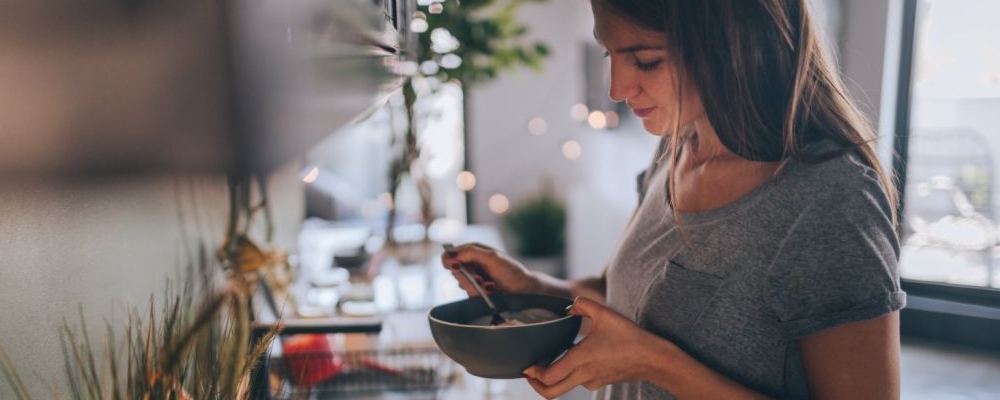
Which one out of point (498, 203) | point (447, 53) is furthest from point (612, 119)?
point (498, 203)

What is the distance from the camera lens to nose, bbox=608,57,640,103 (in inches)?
31.3

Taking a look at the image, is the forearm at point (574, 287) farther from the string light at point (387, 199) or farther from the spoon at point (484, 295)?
the string light at point (387, 199)

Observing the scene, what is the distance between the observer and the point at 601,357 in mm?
708

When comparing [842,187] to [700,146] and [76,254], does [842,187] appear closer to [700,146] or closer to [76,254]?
[700,146]

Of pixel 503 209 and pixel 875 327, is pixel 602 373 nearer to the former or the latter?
pixel 875 327

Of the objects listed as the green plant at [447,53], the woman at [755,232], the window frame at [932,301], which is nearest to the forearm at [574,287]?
the woman at [755,232]

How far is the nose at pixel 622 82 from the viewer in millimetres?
795

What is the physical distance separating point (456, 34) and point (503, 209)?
2639 mm

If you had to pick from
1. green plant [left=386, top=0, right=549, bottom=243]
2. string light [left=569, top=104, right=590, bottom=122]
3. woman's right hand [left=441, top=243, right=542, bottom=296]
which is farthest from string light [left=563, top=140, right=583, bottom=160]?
woman's right hand [left=441, top=243, right=542, bottom=296]

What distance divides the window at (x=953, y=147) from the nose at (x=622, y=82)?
3.62ft

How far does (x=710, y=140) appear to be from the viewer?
86cm

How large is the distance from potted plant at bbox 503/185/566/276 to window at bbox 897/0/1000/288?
287cm

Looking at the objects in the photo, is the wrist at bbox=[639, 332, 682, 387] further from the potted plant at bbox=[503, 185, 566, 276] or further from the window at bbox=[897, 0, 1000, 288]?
the potted plant at bbox=[503, 185, 566, 276]

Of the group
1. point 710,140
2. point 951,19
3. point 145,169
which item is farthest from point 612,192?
point 145,169
